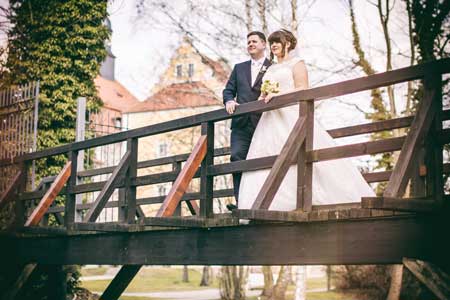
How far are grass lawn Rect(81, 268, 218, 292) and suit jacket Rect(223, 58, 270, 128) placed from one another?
15.6 m

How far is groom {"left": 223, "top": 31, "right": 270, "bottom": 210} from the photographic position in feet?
23.4

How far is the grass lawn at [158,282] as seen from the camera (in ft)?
79.8

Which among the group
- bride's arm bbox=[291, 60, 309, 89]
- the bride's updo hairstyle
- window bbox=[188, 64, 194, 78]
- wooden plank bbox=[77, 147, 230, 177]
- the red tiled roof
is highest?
window bbox=[188, 64, 194, 78]

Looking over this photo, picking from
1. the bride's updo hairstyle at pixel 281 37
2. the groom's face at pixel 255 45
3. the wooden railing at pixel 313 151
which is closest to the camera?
the wooden railing at pixel 313 151

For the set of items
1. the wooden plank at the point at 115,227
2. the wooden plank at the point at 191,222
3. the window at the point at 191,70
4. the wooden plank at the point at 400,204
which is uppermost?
the window at the point at 191,70

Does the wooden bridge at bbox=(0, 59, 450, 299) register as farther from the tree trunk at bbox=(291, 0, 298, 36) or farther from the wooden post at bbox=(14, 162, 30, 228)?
the tree trunk at bbox=(291, 0, 298, 36)

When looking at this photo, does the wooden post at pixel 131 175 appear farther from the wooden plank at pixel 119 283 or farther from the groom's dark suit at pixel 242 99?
the wooden plank at pixel 119 283

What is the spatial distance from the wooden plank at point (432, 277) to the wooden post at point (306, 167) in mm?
1001

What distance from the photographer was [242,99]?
285 inches

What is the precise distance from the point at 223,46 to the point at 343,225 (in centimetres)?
1472

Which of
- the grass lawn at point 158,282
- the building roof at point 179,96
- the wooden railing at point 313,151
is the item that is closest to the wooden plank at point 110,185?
the wooden railing at point 313,151

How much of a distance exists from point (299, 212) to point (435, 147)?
1214mm

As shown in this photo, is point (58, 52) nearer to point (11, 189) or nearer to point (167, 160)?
point (11, 189)

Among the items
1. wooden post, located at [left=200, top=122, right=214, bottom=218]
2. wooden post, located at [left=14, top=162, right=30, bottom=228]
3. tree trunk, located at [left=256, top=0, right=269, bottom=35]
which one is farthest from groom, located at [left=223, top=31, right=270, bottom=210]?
tree trunk, located at [left=256, top=0, right=269, bottom=35]
